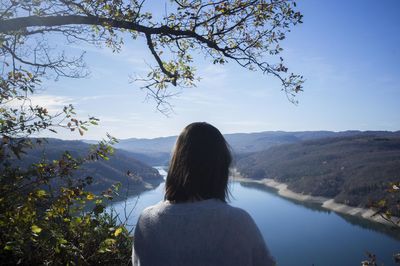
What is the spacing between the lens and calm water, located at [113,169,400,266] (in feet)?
A: 178

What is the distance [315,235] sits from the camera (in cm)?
6675

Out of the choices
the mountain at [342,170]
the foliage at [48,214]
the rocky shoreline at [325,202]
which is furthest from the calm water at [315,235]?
the foliage at [48,214]

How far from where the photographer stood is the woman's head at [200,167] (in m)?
1.70

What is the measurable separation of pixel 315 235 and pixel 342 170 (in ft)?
252

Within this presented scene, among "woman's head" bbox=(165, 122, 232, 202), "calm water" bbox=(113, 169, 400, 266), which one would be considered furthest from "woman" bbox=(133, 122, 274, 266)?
"calm water" bbox=(113, 169, 400, 266)

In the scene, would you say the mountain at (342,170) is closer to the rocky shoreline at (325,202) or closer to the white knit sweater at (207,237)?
the rocky shoreline at (325,202)

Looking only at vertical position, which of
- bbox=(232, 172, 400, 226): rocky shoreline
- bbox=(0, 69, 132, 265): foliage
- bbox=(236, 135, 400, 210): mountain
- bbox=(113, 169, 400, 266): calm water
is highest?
bbox=(0, 69, 132, 265): foliage

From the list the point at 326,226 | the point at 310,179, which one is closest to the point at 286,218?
the point at 326,226

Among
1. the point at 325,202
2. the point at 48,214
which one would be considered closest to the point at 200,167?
the point at 48,214

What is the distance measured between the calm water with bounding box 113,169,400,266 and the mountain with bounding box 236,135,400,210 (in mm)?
9405

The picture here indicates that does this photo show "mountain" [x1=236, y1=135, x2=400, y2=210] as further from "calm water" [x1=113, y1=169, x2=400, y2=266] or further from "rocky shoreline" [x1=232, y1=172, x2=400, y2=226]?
"calm water" [x1=113, y1=169, x2=400, y2=266]

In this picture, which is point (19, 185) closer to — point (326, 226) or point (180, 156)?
point (180, 156)

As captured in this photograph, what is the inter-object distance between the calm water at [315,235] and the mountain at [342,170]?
30.9ft

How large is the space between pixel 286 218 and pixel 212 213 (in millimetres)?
82501
